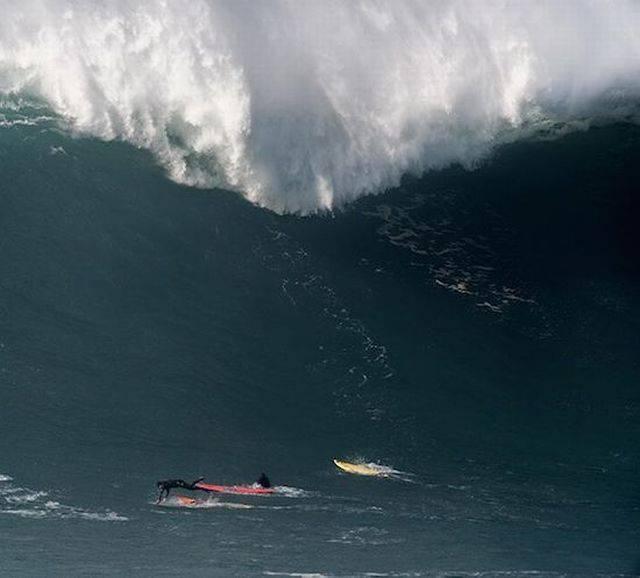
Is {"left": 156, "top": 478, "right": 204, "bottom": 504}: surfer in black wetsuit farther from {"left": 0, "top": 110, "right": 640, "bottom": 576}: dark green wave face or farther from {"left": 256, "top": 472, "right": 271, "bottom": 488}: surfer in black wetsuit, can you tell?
{"left": 256, "top": 472, "right": 271, "bottom": 488}: surfer in black wetsuit

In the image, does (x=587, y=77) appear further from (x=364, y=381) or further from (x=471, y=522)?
(x=471, y=522)

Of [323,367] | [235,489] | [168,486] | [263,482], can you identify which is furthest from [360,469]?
[168,486]

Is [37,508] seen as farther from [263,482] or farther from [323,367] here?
[323,367]

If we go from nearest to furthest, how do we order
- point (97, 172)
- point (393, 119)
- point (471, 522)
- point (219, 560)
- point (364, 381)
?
point (219, 560) < point (471, 522) < point (364, 381) < point (97, 172) < point (393, 119)

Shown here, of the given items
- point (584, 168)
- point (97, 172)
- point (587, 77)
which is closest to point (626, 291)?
point (584, 168)

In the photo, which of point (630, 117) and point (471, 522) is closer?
point (471, 522)

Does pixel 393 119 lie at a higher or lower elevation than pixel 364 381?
higher

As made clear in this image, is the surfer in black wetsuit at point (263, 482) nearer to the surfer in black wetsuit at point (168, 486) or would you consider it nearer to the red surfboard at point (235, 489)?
the red surfboard at point (235, 489)
